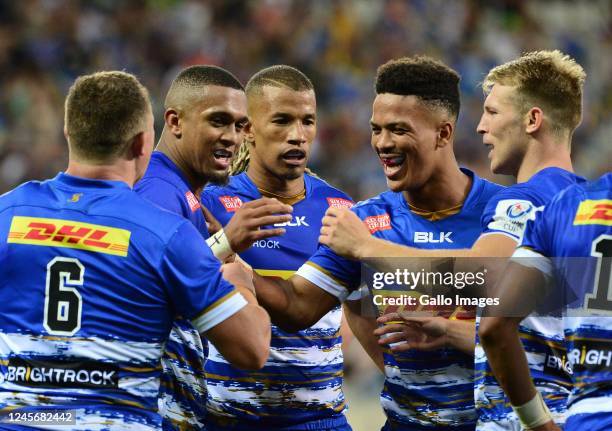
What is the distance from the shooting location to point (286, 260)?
541 centimetres

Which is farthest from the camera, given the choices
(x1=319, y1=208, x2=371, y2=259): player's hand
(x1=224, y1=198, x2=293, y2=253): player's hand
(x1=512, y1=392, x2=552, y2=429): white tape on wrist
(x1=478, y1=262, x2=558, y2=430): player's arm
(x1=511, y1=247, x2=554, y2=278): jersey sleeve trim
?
(x1=319, y1=208, x2=371, y2=259): player's hand

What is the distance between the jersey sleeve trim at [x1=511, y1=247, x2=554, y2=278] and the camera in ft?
11.6

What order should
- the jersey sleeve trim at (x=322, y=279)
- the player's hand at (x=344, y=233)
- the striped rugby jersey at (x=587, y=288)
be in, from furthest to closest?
the jersey sleeve trim at (x=322, y=279)
the player's hand at (x=344, y=233)
the striped rugby jersey at (x=587, y=288)

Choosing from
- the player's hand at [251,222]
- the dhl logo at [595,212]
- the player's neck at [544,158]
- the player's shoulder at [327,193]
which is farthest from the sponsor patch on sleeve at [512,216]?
the player's shoulder at [327,193]

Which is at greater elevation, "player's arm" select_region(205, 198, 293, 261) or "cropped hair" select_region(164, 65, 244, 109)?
"cropped hair" select_region(164, 65, 244, 109)

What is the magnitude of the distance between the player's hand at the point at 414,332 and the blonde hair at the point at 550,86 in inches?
44.4

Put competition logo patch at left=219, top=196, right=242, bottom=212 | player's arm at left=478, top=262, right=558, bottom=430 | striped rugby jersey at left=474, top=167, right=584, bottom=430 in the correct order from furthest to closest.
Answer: competition logo patch at left=219, top=196, right=242, bottom=212, striped rugby jersey at left=474, top=167, right=584, bottom=430, player's arm at left=478, top=262, right=558, bottom=430

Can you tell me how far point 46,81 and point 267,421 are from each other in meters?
8.35

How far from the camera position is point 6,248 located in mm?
3656

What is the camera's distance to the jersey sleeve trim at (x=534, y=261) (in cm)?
354

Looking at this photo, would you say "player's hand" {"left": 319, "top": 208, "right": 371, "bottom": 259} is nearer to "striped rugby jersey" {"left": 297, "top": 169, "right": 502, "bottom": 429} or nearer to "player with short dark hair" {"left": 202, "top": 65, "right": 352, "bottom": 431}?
"striped rugby jersey" {"left": 297, "top": 169, "right": 502, "bottom": 429}

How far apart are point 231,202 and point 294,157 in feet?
1.52

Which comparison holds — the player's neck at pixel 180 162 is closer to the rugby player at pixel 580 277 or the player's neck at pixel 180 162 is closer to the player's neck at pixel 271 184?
the player's neck at pixel 271 184

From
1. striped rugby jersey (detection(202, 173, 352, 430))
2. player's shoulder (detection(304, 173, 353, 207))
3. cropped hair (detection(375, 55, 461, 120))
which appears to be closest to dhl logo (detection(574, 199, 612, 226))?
cropped hair (detection(375, 55, 461, 120))
